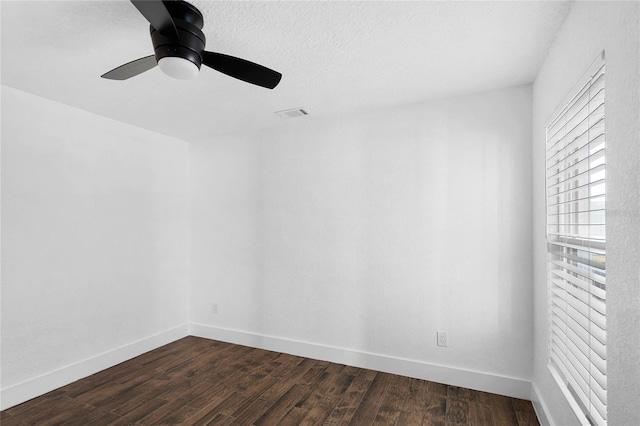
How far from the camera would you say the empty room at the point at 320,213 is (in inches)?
60.7

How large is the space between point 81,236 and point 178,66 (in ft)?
7.17

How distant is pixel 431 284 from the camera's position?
2.77m

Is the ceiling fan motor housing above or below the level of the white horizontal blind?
above

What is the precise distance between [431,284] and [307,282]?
47.1 inches

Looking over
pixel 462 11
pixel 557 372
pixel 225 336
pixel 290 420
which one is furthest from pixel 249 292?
pixel 462 11

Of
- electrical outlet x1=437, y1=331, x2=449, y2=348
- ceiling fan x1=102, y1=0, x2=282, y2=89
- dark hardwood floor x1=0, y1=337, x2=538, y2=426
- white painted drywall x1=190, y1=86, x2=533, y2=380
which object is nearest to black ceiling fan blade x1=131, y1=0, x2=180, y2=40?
ceiling fan x1=102, y1=0, x2=282, y2=89

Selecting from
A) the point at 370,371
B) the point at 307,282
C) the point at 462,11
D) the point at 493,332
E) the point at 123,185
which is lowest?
the point at 370,371

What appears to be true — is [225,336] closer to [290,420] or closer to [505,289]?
[290,420]

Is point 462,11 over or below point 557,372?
over

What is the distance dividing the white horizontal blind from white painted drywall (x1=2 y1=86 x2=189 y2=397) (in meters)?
3.60

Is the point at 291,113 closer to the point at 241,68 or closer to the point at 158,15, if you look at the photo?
the point at 241,68

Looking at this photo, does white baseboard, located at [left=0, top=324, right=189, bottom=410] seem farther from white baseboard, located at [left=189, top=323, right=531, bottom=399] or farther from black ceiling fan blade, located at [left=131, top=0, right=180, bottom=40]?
black ceiling fan blade, located at [left=131, top=0, right=180, bottom=40]

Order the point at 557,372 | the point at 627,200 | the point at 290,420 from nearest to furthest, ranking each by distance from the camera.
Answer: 1. the point at 627,200
2. the point at 557,372
3. the point at 290,420

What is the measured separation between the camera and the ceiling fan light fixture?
156cm
